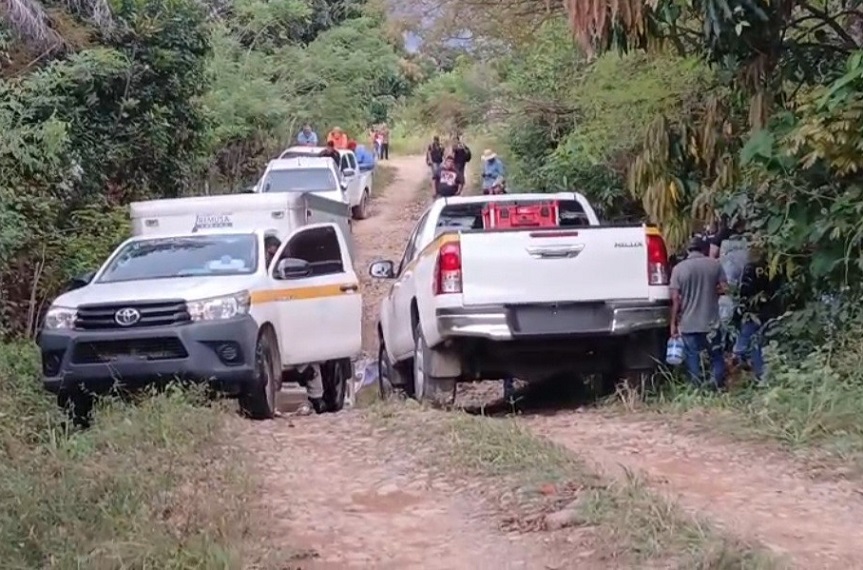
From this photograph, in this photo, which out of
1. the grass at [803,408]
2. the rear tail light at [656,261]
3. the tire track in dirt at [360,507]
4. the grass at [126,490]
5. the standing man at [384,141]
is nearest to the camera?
the grass at [126,490]

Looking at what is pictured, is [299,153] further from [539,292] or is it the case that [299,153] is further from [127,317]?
[539,292]

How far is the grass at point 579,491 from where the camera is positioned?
5.50 meters

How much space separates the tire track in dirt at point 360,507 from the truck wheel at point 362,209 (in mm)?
20606

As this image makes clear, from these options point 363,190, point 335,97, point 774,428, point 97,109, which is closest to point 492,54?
point 363,190

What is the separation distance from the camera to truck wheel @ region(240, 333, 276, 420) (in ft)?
33.7

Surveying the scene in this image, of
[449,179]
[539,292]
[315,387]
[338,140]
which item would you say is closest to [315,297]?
[315,387]

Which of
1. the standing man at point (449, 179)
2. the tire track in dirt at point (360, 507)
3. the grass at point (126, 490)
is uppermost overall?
the standing man at point (449, 179)

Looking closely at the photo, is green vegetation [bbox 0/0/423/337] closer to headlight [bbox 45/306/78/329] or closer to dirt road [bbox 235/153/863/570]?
headlight [bbox 45/306/78/329]

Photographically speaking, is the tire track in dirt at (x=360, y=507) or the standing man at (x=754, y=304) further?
the standing man at (x=754, y=304)

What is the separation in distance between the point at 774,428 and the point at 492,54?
66.7 ft

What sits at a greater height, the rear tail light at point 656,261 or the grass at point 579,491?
the rear tail light at point 656,261

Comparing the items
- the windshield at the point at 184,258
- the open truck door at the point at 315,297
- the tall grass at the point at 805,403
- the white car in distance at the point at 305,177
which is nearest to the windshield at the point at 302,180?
the white car in distance at the point at 305,177

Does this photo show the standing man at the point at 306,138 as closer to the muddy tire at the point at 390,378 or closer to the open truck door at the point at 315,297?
the muddy tire at the point at 390,378

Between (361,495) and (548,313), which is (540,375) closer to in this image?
(548,313)
